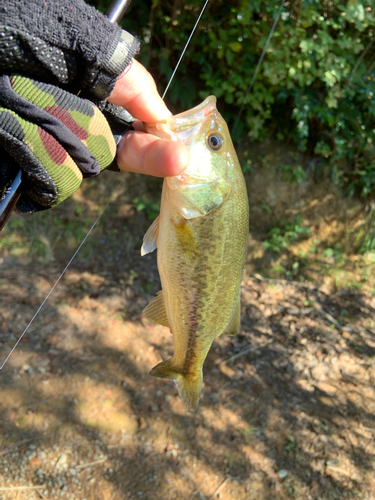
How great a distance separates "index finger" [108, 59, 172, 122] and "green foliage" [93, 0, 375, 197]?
3845mm

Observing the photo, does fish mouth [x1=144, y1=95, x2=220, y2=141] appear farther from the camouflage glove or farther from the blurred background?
the blurred background

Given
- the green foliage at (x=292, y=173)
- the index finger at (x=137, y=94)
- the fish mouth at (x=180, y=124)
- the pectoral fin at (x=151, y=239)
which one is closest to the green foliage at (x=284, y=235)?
the green foliage at (x=292, y=173)

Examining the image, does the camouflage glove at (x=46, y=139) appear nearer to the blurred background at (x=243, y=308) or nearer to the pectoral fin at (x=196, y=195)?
the pectoral fin at (x=196, y=195)

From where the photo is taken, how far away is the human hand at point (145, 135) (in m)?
1.57

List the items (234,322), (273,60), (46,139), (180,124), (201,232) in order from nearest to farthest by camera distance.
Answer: (46,139)
(180,124)
(201,232)
(234,322)
(273,60)

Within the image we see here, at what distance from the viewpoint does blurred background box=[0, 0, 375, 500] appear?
3.39 meters

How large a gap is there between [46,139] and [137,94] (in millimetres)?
501

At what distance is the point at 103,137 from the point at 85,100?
168mm

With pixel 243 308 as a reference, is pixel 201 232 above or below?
above

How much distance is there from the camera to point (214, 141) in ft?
6.08

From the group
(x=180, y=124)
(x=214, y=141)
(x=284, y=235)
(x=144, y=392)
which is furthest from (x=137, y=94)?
(x=284, y=235)

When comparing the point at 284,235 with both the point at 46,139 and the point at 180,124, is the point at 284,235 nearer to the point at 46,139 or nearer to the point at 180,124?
the point at 180,124

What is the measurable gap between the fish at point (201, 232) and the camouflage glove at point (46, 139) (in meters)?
0.42

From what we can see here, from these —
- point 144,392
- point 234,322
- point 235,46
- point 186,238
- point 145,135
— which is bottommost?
point 144,392
